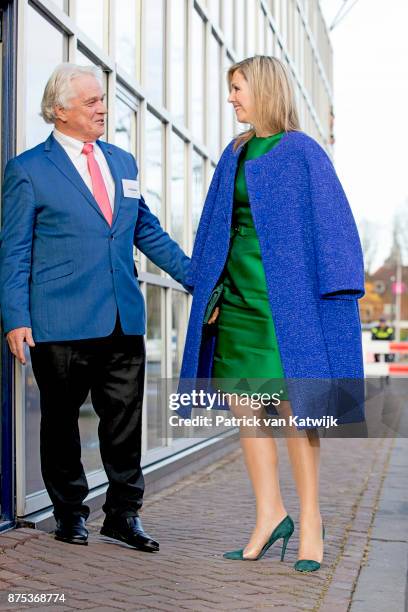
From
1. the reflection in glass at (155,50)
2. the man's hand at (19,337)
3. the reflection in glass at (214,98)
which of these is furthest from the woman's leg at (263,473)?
the reflection in glass at (214,98)

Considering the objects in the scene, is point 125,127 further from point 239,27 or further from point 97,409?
point 239,27

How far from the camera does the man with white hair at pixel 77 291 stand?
451 centimetres

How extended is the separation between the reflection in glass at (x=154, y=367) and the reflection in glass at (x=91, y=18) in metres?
1.82

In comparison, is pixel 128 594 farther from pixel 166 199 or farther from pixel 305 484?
pixel 166 199

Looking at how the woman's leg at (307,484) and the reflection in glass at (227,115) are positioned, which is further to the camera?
the reflection in glass at (227,115)

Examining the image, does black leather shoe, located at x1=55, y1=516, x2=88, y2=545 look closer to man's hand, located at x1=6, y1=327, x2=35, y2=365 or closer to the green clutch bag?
man's hand, located at x1=6, y1=327, x2=35, y2=365

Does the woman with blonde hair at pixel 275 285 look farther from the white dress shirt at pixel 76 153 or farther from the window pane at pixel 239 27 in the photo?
the window pane at pixel 239 27

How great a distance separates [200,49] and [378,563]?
19.6ft

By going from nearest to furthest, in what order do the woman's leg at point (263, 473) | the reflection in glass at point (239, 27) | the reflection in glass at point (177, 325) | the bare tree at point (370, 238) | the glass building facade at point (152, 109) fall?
the woman's leg at point (263, 473) < the glass building facade at point (152, 109) < the reflection in glass at point (177, 325) < the reflection in glass at point (239, 27) < the bare tree at point (370, 238)

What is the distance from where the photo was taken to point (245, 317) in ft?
14.0

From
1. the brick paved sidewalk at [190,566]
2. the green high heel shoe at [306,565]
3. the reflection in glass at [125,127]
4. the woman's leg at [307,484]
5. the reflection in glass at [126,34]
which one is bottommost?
the brick paved sidewalk at [190,566]

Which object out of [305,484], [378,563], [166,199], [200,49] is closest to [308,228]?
[305,484]

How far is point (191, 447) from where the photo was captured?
8.41 metres

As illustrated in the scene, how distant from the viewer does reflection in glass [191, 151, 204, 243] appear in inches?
366
